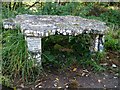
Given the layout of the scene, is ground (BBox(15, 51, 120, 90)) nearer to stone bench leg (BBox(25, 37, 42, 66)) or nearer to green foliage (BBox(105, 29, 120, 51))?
stone bench leg (BBox(25, 37, 42, 66))

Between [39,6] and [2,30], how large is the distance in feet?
5.77

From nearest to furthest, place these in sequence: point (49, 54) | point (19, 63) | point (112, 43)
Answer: point (19, 63)
point (49, 54)
point (112, 43)

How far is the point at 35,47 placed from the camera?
2873mm

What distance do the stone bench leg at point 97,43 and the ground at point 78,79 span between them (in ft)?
0.75

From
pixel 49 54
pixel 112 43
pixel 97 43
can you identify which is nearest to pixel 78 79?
pixel 49 54

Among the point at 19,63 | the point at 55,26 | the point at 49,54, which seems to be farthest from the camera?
the point at 49,54

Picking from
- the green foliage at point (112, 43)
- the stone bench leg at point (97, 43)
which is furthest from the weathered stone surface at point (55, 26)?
the green foliage at point (112, 43)

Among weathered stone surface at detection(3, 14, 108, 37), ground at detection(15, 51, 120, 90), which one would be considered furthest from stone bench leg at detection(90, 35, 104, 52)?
ground at detection(15, 51, 120, 90)

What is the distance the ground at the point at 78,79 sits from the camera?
275cm

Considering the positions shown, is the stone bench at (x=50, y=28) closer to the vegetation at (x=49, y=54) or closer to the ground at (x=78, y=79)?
the vegetation at (x=49, y=54)

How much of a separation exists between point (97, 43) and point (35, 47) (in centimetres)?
78

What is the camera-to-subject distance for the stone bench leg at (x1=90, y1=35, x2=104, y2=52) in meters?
3.25

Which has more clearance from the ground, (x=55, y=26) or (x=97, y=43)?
(x=55, y=26)

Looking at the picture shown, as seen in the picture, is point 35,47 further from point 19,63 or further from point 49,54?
point 49,54
